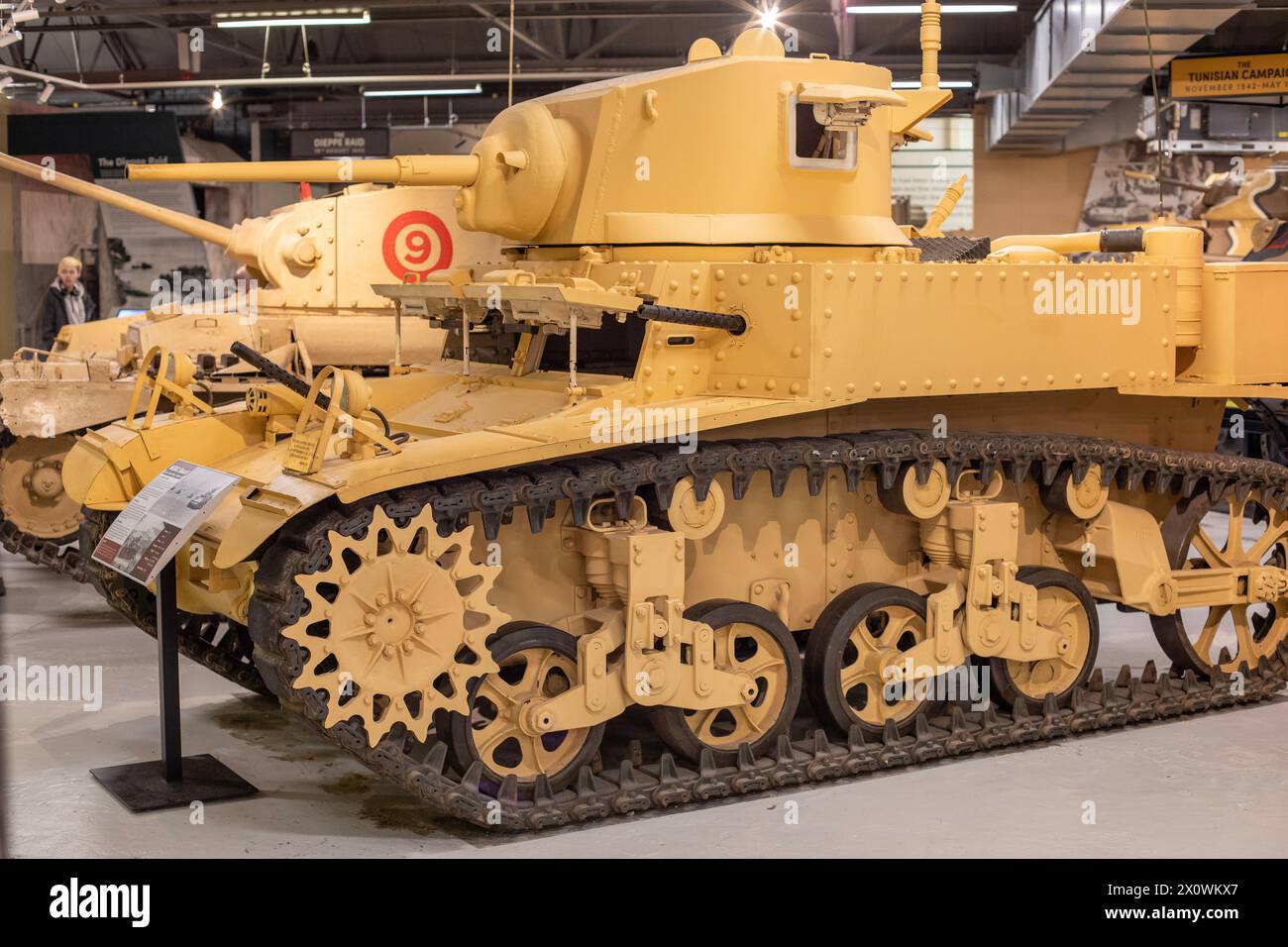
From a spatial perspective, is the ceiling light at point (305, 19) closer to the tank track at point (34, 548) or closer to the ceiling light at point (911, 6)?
the ceiling light at point (911, 6)

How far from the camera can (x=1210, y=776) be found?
7309 mm

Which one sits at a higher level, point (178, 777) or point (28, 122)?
point (28, 122)

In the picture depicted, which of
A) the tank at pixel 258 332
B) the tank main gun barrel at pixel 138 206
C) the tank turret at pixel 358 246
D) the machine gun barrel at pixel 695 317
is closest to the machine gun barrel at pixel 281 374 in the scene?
the machine gun barrel at pixel 695 317

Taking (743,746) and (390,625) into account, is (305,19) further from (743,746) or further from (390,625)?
(390,625)

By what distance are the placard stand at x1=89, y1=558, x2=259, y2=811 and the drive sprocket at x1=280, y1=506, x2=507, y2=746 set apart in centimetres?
124

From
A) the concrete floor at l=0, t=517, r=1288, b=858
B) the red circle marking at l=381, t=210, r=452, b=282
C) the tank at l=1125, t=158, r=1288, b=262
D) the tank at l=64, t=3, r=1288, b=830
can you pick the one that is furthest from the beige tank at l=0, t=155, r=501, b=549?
the tank at l=1125, t=158, r=1288, b=262

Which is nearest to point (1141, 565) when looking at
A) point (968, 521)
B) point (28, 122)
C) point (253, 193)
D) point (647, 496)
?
point (968, 521)

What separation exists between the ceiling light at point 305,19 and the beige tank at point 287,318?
4.92 m

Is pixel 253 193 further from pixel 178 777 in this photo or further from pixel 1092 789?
pixel 1092 789

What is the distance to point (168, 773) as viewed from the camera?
724 cm

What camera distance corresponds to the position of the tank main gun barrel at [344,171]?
7.61 metres

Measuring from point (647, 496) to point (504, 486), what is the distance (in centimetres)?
80

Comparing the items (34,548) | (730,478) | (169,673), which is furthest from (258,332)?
(730,478)

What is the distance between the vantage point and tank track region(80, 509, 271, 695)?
7.95m
